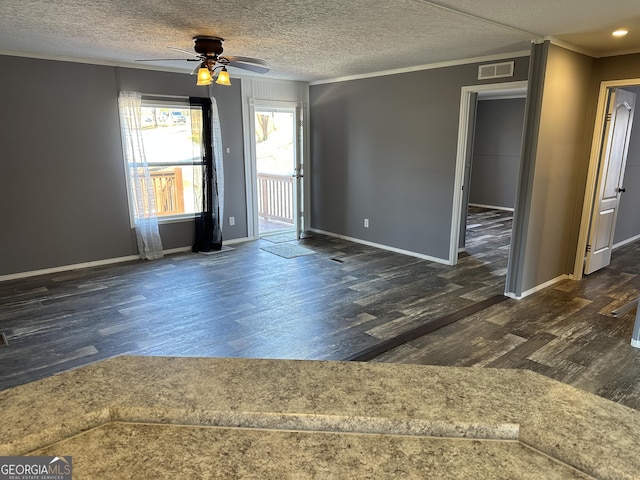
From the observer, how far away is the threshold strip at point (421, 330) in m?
3.11

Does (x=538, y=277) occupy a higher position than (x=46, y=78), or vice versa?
(x=46, y=78)

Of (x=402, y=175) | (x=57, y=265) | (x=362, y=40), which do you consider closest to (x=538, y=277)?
(x=402, y=175)

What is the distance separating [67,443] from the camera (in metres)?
0.93

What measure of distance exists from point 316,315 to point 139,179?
310cm

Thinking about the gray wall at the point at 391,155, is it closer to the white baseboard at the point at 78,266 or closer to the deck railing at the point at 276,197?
the deck railing at the point at 276,197

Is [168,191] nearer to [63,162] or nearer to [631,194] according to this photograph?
[63,162]

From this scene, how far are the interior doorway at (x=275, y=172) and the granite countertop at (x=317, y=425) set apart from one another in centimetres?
608

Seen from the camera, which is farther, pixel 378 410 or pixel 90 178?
pixel 90 178

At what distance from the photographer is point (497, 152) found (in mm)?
9461

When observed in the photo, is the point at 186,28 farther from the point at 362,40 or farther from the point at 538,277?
the point at 538,277

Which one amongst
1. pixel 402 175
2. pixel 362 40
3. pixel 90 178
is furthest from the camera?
pixel 402 175

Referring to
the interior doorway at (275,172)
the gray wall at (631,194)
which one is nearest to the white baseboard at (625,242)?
the gray wall at (631,194)

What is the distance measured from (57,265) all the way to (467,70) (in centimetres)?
523

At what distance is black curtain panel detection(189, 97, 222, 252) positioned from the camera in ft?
19.0
